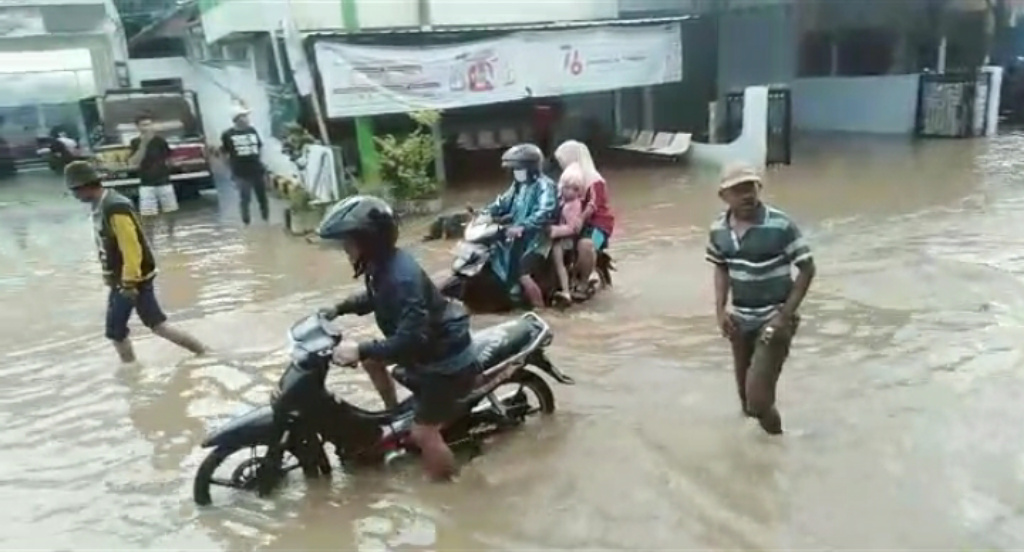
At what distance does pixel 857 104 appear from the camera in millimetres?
21125

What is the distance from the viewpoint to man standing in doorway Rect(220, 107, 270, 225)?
1289 centimetres

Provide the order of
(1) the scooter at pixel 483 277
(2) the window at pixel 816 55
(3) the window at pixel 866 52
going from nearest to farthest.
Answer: (1) the scooter at pixel 483 277
(3) the window at pixel 866 52
(2) the window at pixel 816 55

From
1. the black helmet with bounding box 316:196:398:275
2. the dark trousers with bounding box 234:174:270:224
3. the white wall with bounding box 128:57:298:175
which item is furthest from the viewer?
the white wall with bounding box 128:57:298:175

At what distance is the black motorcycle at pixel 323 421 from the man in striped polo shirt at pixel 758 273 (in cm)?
112

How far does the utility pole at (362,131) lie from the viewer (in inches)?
538

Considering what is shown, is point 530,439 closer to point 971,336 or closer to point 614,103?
point 971,336

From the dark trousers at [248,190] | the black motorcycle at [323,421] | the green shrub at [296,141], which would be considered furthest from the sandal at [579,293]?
the green shrub at [296,141]

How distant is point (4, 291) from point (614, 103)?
1317cm

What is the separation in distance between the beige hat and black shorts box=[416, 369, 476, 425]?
158 cm

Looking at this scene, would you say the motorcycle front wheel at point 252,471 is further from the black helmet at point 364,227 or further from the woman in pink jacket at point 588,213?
the woman in pink jacket at point 588,213

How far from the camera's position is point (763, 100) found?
15.2 m

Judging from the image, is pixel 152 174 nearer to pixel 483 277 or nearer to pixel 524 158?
pixel 483 277

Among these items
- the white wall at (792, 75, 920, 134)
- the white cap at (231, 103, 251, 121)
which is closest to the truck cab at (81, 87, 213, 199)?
the white cap at (231, 103, 251, 121)

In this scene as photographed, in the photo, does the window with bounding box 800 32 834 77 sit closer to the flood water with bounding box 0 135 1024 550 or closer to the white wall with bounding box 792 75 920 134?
the white wall with bounding box 792 75 920 134
